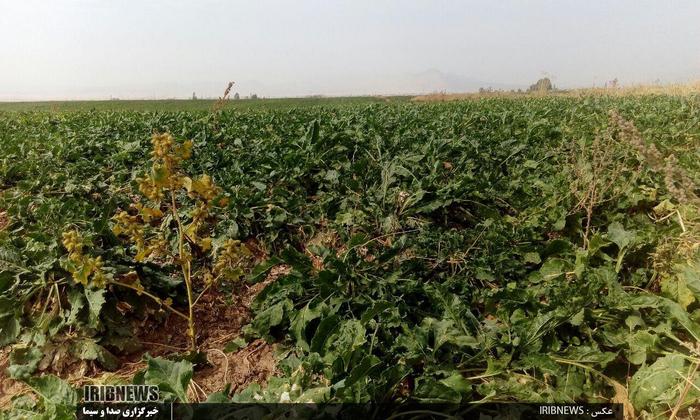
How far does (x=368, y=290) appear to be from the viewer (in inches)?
110

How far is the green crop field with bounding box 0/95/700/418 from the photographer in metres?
2.15

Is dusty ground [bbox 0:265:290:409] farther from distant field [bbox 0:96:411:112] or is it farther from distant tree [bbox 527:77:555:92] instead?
distant tree [bbox 527:77:555:92]

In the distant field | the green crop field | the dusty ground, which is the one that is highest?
the distant field

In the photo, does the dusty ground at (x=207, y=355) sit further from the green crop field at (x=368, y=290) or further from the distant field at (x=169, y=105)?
the distant field at (x=169, y=105)

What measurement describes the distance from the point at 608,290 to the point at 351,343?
1.54 meters

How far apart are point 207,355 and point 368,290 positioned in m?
1.01

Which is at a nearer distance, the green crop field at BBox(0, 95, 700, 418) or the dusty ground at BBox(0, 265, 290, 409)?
the green crop field at BBox(0, 95, 700, 418)

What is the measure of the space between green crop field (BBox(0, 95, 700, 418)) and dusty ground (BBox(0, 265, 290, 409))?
0.01 metres

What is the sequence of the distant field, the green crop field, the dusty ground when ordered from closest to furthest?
1. the green crop field
2. the dusty ground
3. the distant field

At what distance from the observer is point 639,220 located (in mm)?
3740

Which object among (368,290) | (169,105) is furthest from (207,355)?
(169,105)

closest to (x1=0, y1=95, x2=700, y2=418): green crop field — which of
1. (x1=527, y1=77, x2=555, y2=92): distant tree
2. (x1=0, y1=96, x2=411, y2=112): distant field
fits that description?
(x1=0, y1=96, x2=411, y2=112): distant field

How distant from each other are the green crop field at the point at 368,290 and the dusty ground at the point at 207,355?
1 cm

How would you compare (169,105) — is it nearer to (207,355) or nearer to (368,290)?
(207,355)
